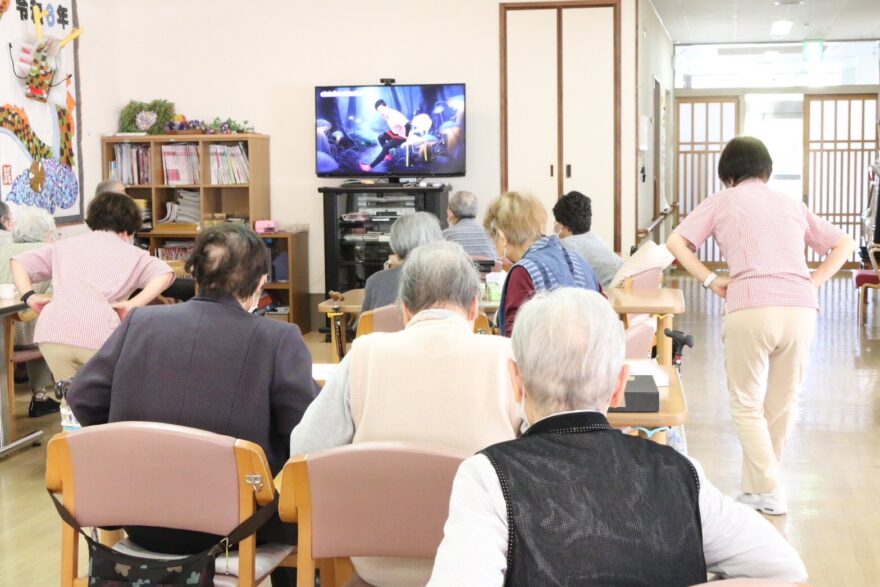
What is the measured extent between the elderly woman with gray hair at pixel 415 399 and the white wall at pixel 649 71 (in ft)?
22.6

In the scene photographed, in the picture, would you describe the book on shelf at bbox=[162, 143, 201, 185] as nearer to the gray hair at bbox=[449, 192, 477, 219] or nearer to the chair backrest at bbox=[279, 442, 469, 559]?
the gray hair at bbox=[449, 192, 477, 219]

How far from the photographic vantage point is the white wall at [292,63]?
27.8 ft

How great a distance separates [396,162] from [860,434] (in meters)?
4.17

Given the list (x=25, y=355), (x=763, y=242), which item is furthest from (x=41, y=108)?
(x=763, y=242)

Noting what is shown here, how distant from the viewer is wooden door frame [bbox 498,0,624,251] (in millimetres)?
8359

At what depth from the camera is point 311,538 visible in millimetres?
2113

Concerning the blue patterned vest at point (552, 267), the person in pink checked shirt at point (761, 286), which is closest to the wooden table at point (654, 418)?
the blue patterned vest at point (552, 267)

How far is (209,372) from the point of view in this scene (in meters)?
2.62

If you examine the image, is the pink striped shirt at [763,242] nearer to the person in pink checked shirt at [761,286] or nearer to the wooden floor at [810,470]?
the person in pink checked shirt at [761,286]

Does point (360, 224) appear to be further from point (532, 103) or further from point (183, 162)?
point (532, 103)

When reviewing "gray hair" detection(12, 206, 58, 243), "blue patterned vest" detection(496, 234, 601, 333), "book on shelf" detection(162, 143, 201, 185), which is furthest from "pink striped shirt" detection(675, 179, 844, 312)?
"book on shelf" detection(162, 143, 201, 185)

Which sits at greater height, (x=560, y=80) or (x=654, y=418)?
(x=560, y=80)

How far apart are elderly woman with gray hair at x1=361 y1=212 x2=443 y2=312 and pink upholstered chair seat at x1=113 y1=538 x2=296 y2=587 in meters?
2.17

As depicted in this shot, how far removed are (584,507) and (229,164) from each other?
7.41 metres
